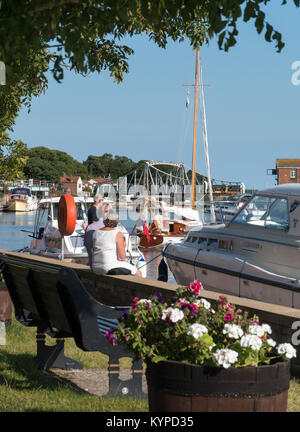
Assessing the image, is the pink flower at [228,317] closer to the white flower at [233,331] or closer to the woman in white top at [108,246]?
the white flower at [233,331]

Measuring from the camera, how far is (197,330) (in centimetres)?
428

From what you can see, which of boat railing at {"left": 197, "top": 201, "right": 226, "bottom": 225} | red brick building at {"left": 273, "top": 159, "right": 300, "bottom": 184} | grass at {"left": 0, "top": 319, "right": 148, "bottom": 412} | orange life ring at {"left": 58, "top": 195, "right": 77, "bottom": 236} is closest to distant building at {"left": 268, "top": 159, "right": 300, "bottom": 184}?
red brick building at {"left": 273, "top": 159, "right": 300, "bottom": 184}

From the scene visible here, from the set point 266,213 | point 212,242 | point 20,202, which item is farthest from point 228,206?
point 20,202

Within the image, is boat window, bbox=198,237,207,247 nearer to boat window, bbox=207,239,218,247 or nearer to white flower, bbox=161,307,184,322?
boat window, bbox=207,239,218,247

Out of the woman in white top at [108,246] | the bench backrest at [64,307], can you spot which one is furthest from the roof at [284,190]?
the bench backrest at [64,307]

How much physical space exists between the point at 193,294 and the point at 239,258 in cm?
938

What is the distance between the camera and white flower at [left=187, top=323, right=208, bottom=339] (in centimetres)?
427

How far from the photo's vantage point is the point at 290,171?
174m

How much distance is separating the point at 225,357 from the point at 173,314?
18.5 inches

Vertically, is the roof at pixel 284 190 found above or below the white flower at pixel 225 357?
above

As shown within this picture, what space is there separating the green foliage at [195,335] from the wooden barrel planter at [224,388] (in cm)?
8

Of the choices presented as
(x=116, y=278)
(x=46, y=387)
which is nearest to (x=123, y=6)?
(x=46, y=387)

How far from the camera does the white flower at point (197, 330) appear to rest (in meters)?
4.27
